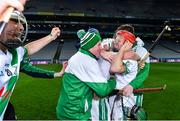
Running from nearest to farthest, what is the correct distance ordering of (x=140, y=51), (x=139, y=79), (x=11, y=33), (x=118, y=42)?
(x=11, y=33) < (x=118, y=42) < (x=139, y=79) < (x=140, y=51)

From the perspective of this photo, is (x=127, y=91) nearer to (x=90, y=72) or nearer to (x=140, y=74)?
(x=140, y=74)

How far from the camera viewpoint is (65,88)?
5.02 meters

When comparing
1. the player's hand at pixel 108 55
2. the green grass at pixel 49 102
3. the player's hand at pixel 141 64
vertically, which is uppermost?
the player's hand at pixel 108 55

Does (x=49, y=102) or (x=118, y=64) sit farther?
(x=49, y=102)

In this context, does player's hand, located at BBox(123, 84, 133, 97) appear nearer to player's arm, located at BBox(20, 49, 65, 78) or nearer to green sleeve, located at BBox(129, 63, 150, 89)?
green sleeve, located at BBox(129, 63, 150, 89)

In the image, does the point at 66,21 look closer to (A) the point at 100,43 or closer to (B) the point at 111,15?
(B) the point at 111,15

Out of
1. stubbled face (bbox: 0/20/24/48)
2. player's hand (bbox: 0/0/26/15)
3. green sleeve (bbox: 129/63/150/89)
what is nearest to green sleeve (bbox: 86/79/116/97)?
green sleeve (bbox: 129/63/150/89)

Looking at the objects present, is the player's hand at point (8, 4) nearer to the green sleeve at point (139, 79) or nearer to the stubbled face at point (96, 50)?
the stubbled face at point (96, 50)

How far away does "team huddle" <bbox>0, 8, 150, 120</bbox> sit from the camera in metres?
3.42

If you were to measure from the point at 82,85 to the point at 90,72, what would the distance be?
0.21 metres

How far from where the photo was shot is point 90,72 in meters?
4.76

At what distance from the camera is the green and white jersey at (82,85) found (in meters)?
4.75

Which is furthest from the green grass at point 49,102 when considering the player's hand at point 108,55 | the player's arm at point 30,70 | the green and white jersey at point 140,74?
the player's arm at point 30,70

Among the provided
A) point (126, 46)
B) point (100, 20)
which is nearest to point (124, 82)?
point (126, 46)
